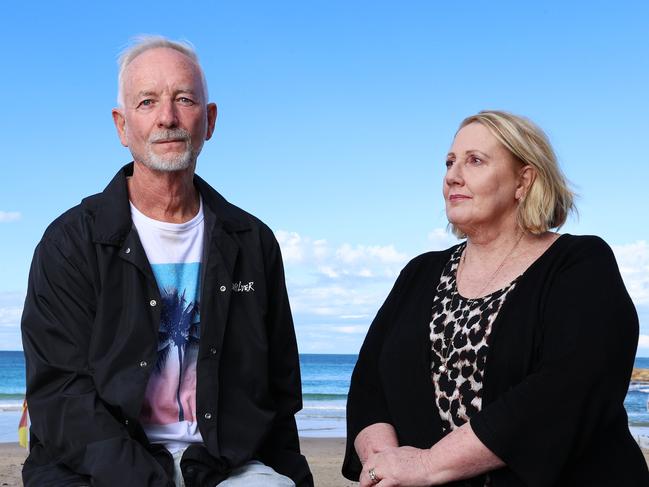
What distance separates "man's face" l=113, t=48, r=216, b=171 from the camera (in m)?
3.29

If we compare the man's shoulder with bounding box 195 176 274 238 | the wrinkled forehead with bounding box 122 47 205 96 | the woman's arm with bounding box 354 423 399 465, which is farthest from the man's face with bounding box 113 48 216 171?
the woman's arm with bounding box 354 423 399 465

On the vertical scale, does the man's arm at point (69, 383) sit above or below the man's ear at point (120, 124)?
below

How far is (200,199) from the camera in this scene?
11.7ft

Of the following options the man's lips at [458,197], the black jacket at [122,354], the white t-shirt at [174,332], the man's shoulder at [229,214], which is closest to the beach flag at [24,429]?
the black jacket at [122,354]

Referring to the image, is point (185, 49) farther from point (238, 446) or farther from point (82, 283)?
point (238, 446)

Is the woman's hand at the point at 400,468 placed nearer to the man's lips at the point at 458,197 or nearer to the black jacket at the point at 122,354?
the black jacket at the point at 122,354

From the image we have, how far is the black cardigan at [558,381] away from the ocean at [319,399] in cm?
1040

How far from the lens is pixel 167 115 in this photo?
327 centimetres

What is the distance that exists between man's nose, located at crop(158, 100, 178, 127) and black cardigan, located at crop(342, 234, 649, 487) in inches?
50.0

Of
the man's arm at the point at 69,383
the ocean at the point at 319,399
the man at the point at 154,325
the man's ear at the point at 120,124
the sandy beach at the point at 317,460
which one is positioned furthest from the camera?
the ocean at the point at 319,399

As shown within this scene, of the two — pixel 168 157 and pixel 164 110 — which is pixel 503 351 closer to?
pixel 168 157

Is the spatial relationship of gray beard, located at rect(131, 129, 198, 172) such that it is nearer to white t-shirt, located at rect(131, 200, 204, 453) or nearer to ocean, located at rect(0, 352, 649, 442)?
white t-shirt, located at rect(131, 200, 204, 453)

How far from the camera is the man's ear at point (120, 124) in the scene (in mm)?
3465

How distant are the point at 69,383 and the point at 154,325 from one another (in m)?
0.36
